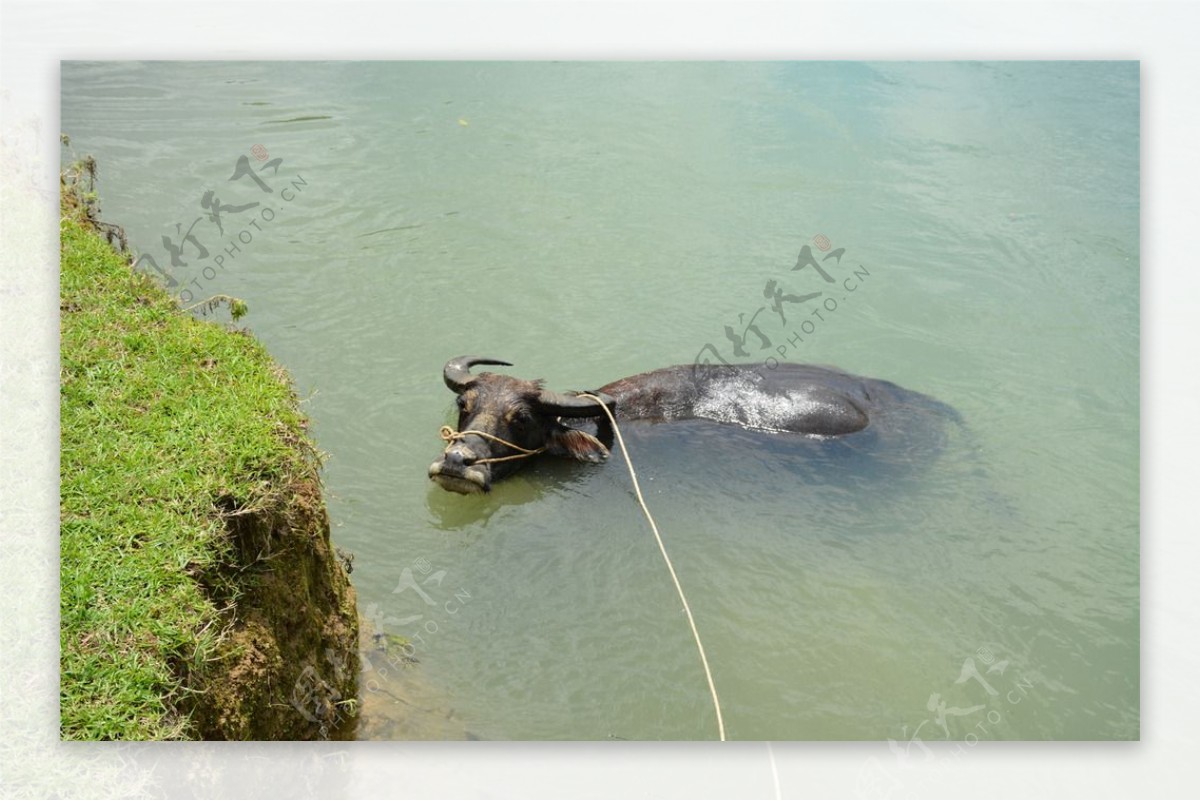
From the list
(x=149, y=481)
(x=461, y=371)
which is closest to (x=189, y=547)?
(x=149, y=481)

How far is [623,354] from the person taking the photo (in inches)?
240

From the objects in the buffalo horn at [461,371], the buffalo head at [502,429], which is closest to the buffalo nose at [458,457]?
the buffalo head at [502,429]

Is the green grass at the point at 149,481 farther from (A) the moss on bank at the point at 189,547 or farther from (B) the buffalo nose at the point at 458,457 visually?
(B) the buffalo nose at the point at 458,457

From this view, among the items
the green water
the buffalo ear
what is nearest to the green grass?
the green water

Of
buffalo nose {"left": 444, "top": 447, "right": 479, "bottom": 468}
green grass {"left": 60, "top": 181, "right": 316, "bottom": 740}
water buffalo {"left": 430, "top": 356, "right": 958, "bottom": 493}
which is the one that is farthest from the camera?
water buffalo {"left": 430, "top": 356, "right": 958, "bottom": 493}

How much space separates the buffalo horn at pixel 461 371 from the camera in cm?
524

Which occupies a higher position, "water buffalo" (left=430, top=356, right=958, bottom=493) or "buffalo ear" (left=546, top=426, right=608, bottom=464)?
"water buffalo" (left=430, top=356, right=958, bottom=493)

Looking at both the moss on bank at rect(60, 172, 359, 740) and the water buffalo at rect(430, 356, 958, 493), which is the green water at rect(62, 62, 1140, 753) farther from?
the moss on bank at rect(60, 172, 359, 740)

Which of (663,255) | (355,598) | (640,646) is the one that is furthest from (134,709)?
(663,255)

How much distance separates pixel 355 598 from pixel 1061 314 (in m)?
4.06

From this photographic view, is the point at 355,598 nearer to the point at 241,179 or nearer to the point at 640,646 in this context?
the point at 640,646

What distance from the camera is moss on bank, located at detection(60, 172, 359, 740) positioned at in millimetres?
2900

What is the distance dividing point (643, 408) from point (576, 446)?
401 millimetres

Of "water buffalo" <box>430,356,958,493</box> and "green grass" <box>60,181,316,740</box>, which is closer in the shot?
"green grass" <box>60,181,316,740</box>
